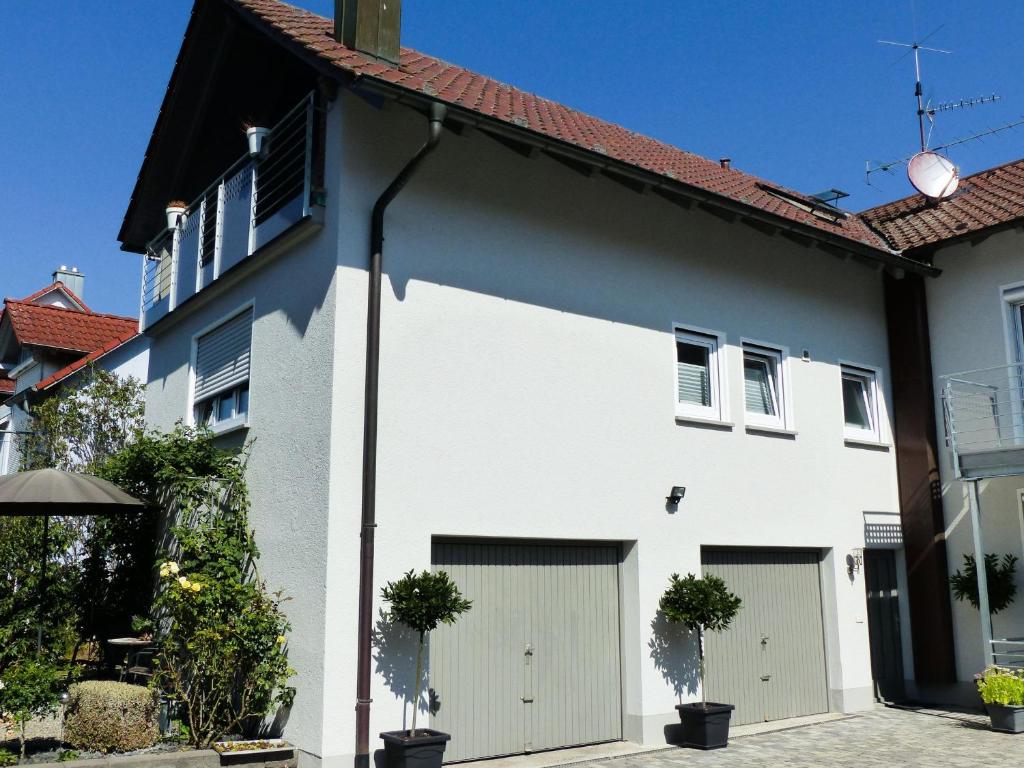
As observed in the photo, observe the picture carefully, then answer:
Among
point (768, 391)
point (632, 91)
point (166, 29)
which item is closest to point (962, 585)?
point (768, 391)

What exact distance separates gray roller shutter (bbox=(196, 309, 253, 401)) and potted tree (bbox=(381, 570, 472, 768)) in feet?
11.8

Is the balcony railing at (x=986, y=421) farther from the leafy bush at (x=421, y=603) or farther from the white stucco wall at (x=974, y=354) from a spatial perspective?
the leafy bush at (x=421, y=603)

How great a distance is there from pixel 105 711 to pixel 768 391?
8194 millimetres

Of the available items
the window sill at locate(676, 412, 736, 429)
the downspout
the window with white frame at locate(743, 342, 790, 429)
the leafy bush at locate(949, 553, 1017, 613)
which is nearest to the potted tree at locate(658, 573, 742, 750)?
the window sill at locate(676, 412, 736, 429)

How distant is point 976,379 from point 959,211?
2473mm

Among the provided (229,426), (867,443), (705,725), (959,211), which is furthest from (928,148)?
(229,426)

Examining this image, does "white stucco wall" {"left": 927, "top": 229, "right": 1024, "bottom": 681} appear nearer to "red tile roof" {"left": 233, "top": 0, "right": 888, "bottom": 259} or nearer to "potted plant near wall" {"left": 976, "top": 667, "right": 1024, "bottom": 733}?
"red tile roof" {"left": 233, "top": 0, "right": 888, "bottom": 259}

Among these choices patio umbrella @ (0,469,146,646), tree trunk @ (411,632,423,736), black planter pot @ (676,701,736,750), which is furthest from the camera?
black planter pot @ (676,701,736,750)

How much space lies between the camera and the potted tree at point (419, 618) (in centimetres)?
764

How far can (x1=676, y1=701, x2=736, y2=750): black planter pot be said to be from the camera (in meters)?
9.58

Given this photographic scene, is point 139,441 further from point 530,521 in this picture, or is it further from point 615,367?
point 615,367

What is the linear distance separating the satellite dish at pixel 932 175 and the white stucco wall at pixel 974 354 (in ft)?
4.29

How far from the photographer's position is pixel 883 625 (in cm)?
1270

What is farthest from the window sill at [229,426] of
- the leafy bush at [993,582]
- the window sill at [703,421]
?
the leafy bush at [993,582]
